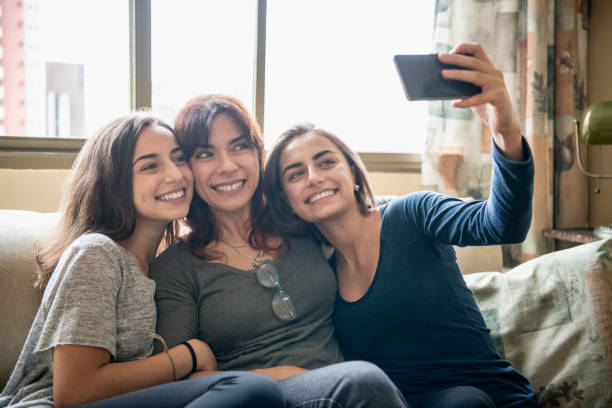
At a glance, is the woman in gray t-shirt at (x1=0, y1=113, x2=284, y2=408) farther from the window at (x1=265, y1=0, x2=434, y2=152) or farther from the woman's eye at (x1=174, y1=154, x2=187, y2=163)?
the window at (x1=265, y1=0, x2=434, y2=152)

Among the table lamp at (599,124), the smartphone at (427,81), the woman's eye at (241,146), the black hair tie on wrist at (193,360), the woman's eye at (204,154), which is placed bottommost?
the black hair tie on wrist at (193,360)

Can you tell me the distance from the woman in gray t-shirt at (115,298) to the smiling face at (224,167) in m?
0.05

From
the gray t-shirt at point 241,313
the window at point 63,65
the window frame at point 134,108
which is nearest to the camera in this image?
the gray t-shirt at point 241,313

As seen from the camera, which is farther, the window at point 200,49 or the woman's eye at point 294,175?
the window at point 200,49

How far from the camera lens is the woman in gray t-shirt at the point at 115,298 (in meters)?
0.94

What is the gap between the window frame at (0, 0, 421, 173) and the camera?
6.00 feet

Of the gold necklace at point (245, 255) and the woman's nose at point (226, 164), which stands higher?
the woman's nose at point (226, 164)

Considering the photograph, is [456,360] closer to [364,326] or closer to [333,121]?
[364,326]

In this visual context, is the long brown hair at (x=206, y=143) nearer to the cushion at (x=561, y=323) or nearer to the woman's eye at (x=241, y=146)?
the woman's eye at (x=241, y=146)

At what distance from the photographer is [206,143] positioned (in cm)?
129

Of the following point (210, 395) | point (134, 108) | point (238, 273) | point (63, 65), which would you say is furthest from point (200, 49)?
point (210, 395)

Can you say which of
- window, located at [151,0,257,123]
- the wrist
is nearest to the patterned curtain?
window, located at [151,0,257,123]

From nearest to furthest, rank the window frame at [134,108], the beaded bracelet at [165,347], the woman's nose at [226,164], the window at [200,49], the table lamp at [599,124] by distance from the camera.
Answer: the beaded bracelet at [165,347]
the woman's nose at [226,164]
the table lamp at [599,124]
the window frame at [134,108]
the window at [200,49]

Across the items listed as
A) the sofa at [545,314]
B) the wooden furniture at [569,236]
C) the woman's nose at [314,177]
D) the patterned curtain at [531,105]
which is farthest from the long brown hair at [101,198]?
the wooden furniture at [569,236]
